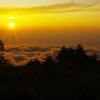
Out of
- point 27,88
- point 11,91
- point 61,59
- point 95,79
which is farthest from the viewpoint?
point 61,59

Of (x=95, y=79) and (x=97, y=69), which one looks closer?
(x=95, y=79)

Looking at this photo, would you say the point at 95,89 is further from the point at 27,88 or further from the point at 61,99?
the point at 27,88

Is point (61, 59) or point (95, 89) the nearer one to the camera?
point (95, 89)

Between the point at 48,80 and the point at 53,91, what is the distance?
4044mm

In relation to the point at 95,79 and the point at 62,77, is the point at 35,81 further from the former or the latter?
the point at 95,79

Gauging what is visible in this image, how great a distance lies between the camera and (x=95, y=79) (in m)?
21.8

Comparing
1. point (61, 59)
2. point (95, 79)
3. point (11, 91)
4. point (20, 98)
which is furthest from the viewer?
point (61, 59)

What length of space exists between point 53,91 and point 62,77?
Answer: 5827 mm

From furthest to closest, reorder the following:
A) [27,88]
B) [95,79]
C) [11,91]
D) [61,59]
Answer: [61,59]
[95,79]
[27,88]
[11,91]

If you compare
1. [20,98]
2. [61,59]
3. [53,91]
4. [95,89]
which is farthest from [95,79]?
[61,59]

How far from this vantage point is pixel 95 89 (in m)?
18.1

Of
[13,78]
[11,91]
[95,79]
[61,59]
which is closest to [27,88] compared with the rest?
[11,91]

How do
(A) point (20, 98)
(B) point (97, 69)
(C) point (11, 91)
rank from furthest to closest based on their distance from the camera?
(B) point (97, 69) → (C) point (11, 91) → (A) point (20, 98)

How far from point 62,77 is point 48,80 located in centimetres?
238
